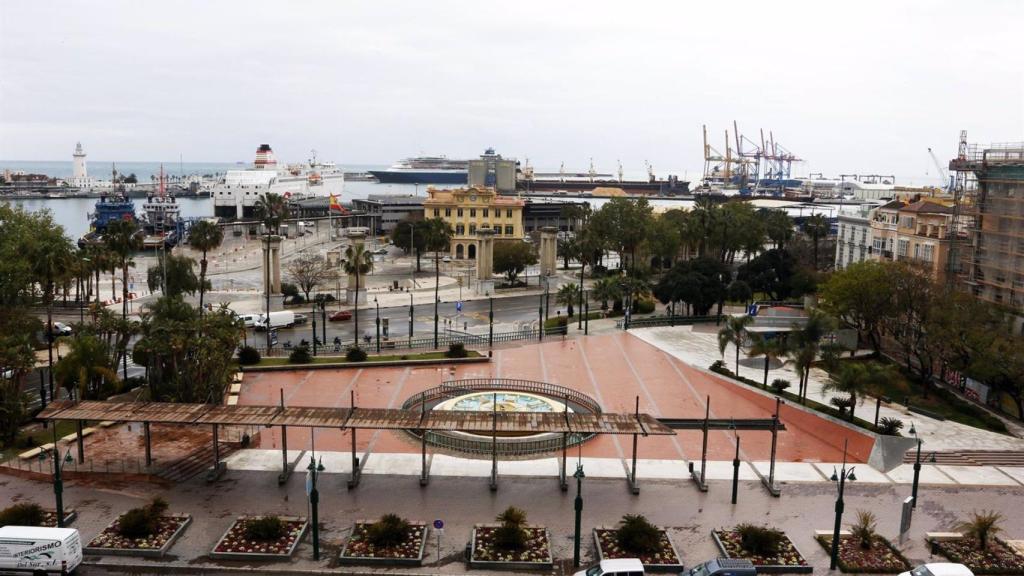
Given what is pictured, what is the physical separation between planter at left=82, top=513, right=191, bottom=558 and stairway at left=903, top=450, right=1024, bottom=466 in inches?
1196

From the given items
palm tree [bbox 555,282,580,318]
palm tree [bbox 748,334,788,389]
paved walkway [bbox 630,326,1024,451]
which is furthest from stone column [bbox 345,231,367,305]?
palm tree [bbox 748,334,788,389]

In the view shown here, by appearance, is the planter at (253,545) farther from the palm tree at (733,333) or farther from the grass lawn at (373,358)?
the palm tree at (733,333)

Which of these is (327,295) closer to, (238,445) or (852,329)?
(238,445)

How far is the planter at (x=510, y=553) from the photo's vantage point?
24.3 metres

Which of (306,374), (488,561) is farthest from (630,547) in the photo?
(306,374)

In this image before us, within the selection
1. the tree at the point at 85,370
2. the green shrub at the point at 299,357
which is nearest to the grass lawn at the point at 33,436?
the tree at the point at 85,370

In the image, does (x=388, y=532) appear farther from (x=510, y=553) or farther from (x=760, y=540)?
(x=760, y=540)

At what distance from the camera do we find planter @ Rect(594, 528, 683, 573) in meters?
24.1

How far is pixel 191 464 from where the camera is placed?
103 feet

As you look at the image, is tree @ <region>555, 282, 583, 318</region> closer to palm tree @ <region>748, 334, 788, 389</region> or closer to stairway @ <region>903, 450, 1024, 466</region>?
palm tree @ <region>748, 334, 788, 389</region>

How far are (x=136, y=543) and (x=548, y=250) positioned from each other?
64759 millimetres

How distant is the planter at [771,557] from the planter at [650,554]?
1708mm

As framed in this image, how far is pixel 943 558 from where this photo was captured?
2564 centimetres

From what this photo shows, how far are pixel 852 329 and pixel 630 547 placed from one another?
37.9m
